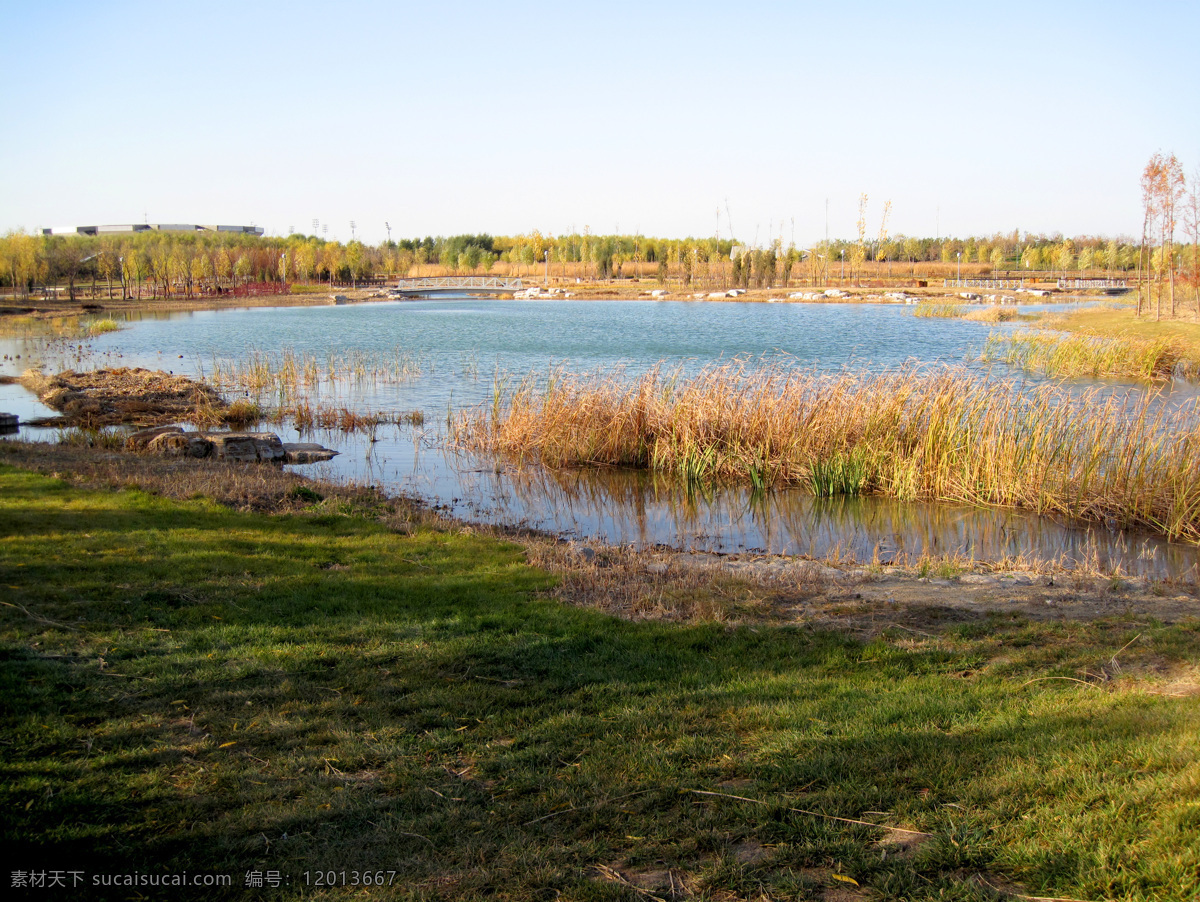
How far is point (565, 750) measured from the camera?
13.9 feet

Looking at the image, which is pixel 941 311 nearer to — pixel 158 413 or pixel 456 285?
pixel 158 413

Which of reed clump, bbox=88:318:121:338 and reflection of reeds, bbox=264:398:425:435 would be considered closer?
reflection of reeds, bbox=264:398:425:435

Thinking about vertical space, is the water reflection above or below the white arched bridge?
below

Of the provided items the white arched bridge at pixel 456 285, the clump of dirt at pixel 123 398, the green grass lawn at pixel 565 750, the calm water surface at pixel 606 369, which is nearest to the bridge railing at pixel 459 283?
the white arched bridge at pixel 456 285

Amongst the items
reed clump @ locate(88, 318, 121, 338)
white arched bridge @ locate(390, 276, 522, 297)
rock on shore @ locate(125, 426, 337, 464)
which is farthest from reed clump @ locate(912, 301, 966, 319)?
white arched bridge @ locate(390, 276, 522, 297)

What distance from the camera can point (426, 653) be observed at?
559 cm

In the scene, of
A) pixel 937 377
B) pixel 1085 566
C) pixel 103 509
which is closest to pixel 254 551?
pixel 103 509

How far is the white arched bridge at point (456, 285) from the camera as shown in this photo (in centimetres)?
10075

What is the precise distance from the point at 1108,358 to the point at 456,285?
92655 millimetres

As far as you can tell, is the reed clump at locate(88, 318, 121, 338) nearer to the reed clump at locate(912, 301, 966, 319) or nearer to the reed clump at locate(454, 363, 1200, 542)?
the reed clump at locate(454, 363, 1200, 542)

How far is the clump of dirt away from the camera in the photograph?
20.8 m

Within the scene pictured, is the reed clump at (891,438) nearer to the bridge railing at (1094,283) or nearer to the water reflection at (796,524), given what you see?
the water reflection at (796,524)

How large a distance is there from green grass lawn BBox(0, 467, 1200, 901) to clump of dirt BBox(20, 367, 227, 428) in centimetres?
1567

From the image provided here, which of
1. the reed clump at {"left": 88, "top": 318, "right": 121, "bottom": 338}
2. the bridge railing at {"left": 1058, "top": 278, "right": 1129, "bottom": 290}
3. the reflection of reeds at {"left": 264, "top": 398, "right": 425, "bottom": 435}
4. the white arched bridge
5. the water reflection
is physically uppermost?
the white arched bridge
